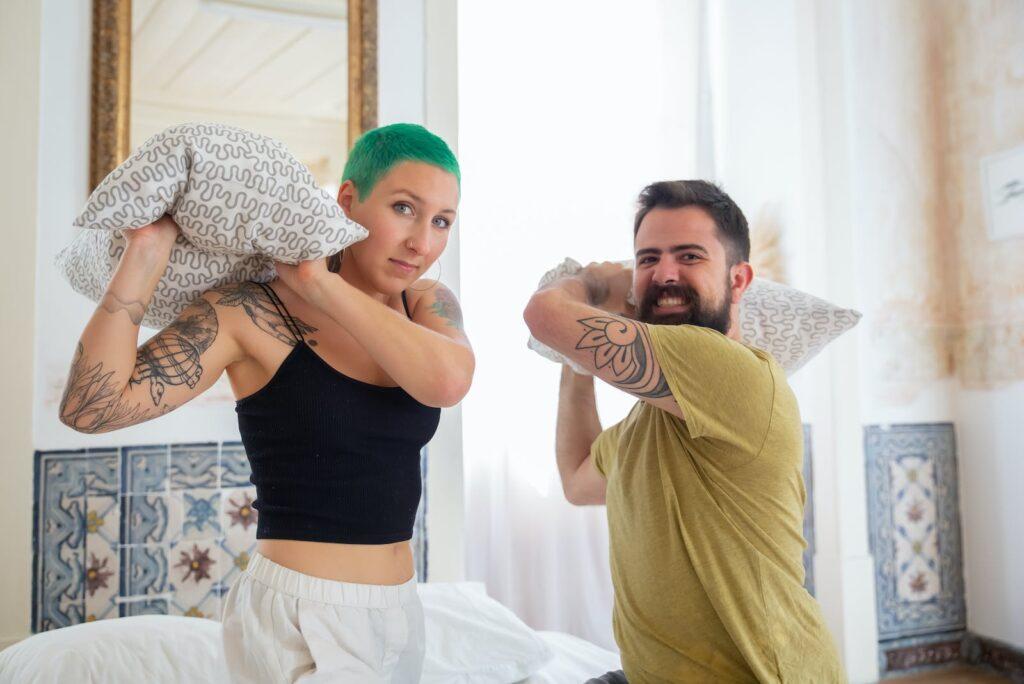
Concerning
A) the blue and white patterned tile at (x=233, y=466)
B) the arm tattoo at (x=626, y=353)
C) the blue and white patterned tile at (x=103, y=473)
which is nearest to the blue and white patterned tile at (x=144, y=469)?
the blue and white patterned tile at (x=103, y=473)

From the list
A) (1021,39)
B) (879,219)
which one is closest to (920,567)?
(879,219)

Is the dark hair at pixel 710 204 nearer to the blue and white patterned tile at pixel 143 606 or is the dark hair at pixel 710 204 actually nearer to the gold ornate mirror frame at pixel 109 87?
the gold ornate mirror frame at pixel 109 87

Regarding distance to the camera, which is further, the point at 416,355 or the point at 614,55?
the point at 614,55

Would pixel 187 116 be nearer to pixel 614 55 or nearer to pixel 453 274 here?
pixel 453 274

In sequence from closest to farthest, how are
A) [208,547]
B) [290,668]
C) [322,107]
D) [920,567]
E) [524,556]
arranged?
[290,668] → [208,547] → [322,107] → [524,556] → [920,567]

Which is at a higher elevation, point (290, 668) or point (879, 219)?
point (879, 219)

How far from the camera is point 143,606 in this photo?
7.10ft

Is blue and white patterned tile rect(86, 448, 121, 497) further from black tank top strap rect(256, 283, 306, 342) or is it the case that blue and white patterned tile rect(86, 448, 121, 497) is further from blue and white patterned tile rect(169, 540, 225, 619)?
black tank top strap rect(256, 283, 306, 342)

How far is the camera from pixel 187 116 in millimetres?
2301

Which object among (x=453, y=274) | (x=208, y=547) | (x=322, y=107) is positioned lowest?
(x=208, y=547)

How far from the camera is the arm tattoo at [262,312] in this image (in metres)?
1.10

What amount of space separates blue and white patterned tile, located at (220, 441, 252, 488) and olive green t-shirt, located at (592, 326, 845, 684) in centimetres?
137

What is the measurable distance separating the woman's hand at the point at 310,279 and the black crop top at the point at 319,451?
3.6 inches

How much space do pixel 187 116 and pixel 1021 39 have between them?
9.57ft
